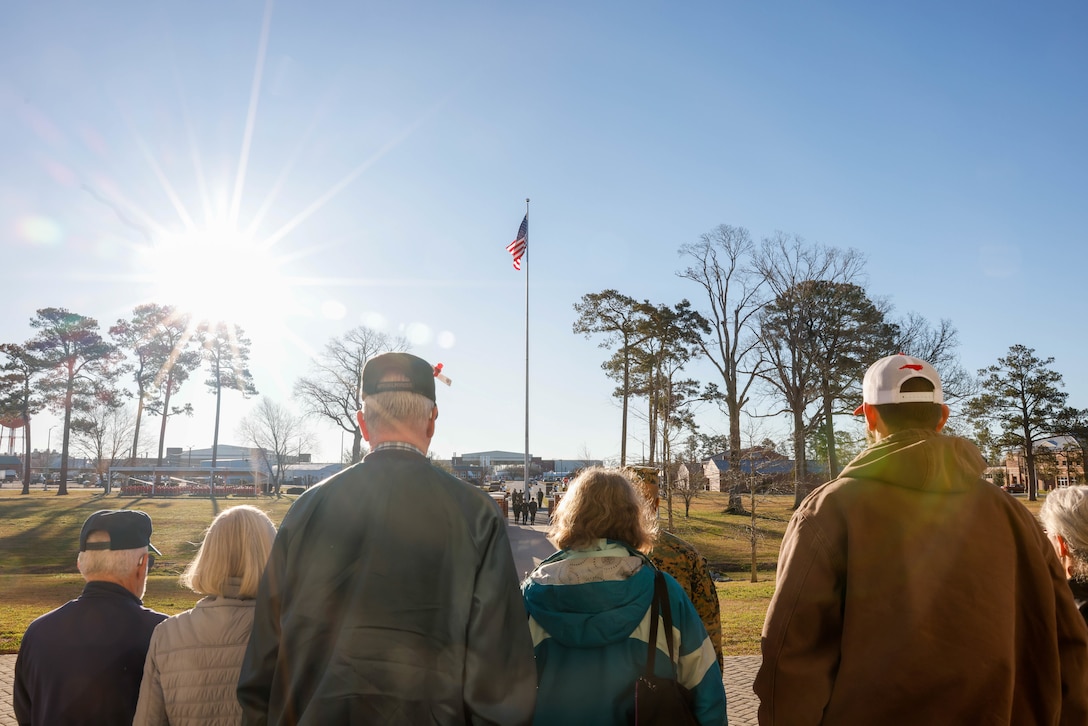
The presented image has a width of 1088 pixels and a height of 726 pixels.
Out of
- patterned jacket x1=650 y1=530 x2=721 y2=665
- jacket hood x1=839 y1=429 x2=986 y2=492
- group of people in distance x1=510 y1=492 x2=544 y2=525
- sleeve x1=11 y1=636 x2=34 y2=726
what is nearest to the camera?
jacket hood x1=839 y1=429 x2=986 y2=492

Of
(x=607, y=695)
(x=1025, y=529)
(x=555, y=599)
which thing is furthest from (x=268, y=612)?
(x=1025, y=529)

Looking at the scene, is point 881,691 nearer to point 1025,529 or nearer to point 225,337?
point 1025,529

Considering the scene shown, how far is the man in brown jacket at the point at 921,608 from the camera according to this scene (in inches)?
86.4

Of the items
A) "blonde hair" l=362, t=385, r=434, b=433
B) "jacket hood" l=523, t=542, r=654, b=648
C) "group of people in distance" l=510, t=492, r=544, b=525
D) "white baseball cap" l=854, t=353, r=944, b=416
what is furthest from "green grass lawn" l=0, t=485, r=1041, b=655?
"blonde hair" l=362, t=385, r=434, b=433

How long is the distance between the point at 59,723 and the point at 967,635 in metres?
3.18

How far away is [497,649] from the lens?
6.84 feet

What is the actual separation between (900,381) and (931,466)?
1.18 ft

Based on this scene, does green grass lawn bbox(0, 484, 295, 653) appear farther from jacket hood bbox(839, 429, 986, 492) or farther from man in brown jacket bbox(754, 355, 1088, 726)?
jacket hood bbox(839, 429, 986, 492)

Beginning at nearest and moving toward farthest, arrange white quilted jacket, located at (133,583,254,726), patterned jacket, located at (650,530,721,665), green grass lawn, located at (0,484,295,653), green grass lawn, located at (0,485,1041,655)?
white quilted jacket, located at (133,583,254,726) < patterned jacket, located at (650,530,721,665) < green grass lawn, located at (0,485,1041,655) < green grass lawn, located at (0,484,295,653)

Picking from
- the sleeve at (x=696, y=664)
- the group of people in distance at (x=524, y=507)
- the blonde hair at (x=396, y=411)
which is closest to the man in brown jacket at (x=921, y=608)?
the sleeve at (x=696, y=664)

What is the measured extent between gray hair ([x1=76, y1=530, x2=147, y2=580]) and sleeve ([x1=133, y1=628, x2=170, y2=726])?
0.33 m

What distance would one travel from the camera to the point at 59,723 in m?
2.68

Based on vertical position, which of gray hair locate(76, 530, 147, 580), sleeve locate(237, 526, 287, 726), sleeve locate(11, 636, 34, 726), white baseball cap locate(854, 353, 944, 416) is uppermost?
white baseball cap locate(854, 353, 944, 416)

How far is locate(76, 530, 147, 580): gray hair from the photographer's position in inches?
110
